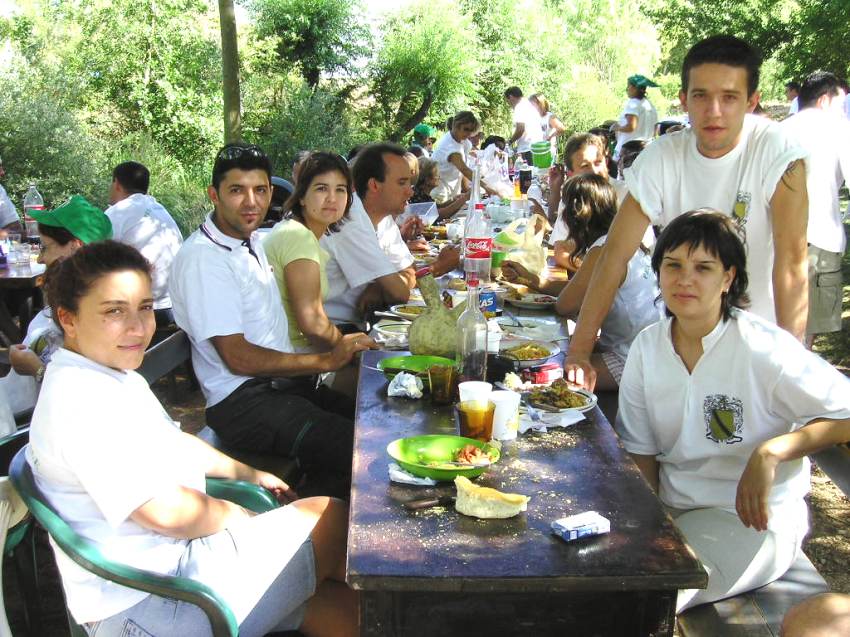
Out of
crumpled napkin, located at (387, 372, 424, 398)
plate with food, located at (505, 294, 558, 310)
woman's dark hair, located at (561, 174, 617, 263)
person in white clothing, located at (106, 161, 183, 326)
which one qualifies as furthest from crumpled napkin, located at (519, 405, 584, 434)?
person in white clothing, located at (106, 161, 183, 326)

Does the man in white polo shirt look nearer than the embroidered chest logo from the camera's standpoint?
No

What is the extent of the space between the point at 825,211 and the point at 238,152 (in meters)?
3.47

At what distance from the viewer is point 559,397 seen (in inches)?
96.1

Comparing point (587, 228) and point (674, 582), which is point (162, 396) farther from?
point (674, 582)

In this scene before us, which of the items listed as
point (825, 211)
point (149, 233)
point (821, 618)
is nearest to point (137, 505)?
point (821, 618)

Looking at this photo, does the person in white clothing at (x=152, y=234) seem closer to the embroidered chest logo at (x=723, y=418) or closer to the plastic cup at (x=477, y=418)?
the plastic cup at (x=477, y=418)

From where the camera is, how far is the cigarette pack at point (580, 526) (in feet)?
5.35

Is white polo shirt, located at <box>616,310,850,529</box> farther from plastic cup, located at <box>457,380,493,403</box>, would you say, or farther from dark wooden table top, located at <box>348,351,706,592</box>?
plastic cup, located at <box>457,380,493,403</box>

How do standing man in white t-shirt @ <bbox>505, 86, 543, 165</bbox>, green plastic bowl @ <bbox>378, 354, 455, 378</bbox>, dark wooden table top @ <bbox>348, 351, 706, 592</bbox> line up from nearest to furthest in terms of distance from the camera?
dark wooden table top @ <bbox>348, 351, 706, 592</bbox> → green plastic bowl @ <bbox>378, 354, 455, 378</bbox> → standing man in white t-shirt @ <bbox>505, 86, 543, 165</bbox>

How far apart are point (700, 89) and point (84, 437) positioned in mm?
2207

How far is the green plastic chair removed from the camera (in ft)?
5.81

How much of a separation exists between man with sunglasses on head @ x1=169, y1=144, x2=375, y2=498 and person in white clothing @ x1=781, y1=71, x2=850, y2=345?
2784mm

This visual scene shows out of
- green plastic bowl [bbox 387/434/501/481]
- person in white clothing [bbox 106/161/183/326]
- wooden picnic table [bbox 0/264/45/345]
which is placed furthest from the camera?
person in white clothing [bbox 106/161/183/326]

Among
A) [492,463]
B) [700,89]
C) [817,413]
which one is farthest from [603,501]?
[700,89]
